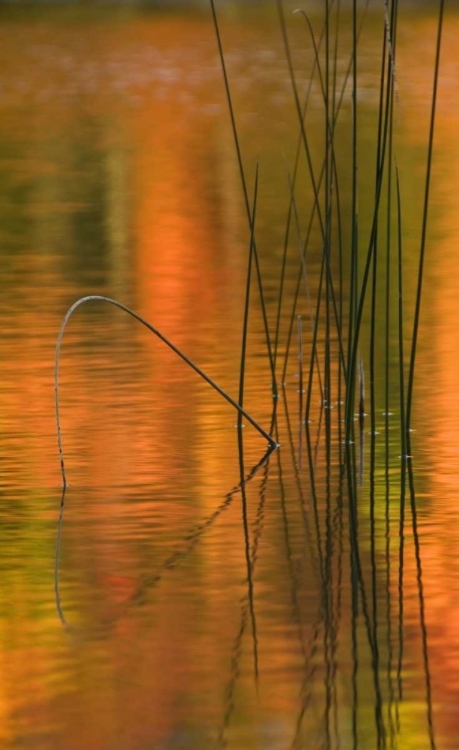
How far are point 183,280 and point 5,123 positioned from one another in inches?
370

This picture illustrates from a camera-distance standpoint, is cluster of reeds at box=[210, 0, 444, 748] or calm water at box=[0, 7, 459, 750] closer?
calm water at box=[0, 7, 459, 750]

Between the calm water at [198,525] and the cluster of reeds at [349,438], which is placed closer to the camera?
the calm water at [198,525]

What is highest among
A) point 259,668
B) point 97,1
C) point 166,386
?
point 259,668

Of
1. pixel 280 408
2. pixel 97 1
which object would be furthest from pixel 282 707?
pixel 97 1

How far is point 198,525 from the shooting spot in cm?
416

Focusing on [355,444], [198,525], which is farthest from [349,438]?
[198,525]

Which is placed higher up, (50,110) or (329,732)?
(329,732)

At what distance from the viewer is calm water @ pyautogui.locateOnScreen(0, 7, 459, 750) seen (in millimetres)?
3008

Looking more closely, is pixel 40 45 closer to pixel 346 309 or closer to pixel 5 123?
pixel 5 123

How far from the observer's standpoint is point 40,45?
94.2 feet

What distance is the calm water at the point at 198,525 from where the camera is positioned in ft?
9.87

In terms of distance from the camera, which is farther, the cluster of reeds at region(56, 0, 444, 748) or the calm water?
the cluster of reeds at region(56, 0, 444, 748)

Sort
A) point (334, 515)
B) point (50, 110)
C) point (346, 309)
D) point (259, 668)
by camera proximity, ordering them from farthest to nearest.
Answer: point (50, 110)
point (346, 309)
point (334, 515)
point (259, 668)

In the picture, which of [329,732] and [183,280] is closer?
[329,732]
